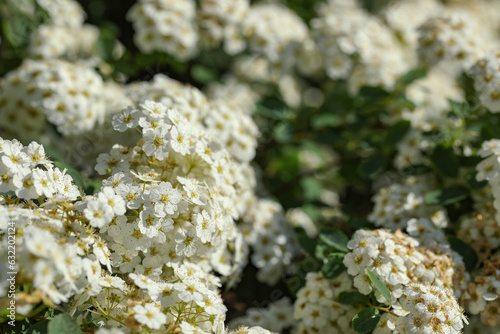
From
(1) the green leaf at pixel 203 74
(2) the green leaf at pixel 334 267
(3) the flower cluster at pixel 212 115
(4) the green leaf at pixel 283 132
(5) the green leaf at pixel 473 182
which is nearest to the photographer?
(2) the green leaf at pixel 334 267

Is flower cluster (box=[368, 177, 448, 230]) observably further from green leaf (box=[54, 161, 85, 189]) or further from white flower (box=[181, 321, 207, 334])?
green leaf (box=[54, 161, 85, 189])

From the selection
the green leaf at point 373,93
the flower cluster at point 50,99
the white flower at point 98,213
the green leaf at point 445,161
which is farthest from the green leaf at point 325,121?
the white flower at point 98,213

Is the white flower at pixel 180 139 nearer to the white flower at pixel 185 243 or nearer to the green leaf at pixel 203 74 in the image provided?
the white flower at pixel 185 243

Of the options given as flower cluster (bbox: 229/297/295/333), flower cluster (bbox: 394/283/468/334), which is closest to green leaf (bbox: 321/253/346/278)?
flower cluster (bbox: 394/283/468/334)

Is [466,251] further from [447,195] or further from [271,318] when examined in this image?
[271,318]

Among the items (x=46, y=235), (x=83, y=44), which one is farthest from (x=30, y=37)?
(x=46, y=235)

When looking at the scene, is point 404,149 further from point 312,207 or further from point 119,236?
point 119,236

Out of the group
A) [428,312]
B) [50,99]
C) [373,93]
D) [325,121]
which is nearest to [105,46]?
[50,99]
